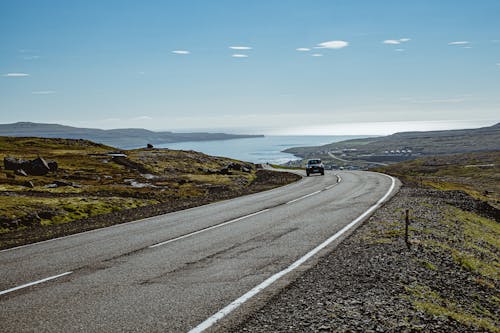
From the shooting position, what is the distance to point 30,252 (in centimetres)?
1223

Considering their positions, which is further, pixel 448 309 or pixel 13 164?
pixel 13 164

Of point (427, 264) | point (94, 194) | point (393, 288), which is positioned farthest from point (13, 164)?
point (393, 288)

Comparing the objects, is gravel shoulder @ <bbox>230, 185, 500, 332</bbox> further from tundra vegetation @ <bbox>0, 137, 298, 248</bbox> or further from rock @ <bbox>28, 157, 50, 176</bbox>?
rock @ <bbox>28, 157, 50, 176</bbox>

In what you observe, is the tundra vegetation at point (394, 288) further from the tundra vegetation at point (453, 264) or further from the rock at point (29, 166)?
the rock at point (29, 166)

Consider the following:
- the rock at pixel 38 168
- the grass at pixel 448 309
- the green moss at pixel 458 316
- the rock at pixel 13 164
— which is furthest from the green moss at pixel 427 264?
the rock at pixel 13 164

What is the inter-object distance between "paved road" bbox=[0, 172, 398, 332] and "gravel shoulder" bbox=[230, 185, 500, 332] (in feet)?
3.33

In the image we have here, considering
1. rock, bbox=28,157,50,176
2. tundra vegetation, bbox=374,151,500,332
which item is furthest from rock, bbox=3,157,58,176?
tundra vegetation, bbox=374,151,500,332

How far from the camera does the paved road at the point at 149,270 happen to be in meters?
6.67

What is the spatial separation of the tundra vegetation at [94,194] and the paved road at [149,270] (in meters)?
3.56

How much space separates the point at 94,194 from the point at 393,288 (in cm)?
2464

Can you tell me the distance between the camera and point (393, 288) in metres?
8.12

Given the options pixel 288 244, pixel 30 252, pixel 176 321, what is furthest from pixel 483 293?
pixel 30 252

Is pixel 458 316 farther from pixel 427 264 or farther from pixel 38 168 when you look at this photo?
pixel 38 168

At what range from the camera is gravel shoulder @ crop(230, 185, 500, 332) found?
6523mm
